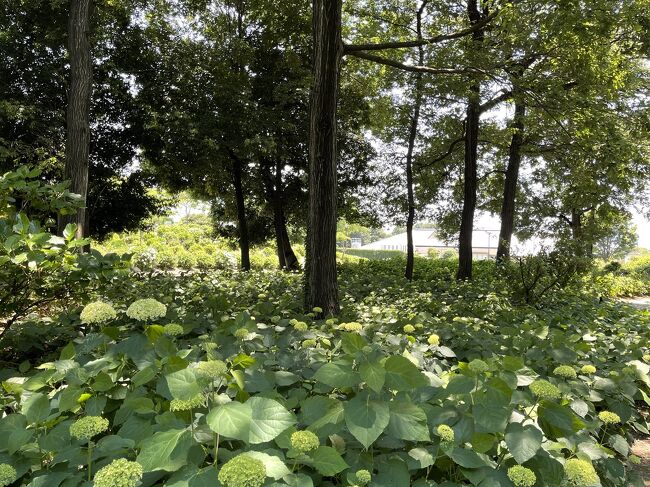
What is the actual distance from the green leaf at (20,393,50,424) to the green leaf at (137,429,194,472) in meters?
0.39

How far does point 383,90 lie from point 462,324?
476 inches

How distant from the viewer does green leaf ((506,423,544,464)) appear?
110 centimetres

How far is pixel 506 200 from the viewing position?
14.9 meters

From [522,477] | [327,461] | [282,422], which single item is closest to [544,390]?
[522,477]

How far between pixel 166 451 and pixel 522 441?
902mm

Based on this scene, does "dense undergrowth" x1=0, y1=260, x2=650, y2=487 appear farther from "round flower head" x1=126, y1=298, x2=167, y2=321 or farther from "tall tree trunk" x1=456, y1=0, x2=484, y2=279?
"tall tree trunk" x1=456, y1=0, x2=484, y2=279

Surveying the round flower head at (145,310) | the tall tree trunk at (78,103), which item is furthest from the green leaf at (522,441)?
the tall tree trunk at (78,103)

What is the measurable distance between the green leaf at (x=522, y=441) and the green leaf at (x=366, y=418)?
0.36m

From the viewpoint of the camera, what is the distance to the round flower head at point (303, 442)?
0.95 m

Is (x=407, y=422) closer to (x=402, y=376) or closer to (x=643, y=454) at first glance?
(x=402, y=376)

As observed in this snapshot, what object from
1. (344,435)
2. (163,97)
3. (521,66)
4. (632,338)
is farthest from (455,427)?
(163,97)

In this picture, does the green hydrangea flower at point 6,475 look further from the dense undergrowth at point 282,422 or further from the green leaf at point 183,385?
the green leaf at point 183,385

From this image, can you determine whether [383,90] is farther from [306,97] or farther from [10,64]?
[10,64]

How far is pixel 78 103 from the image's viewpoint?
20.8 feet
